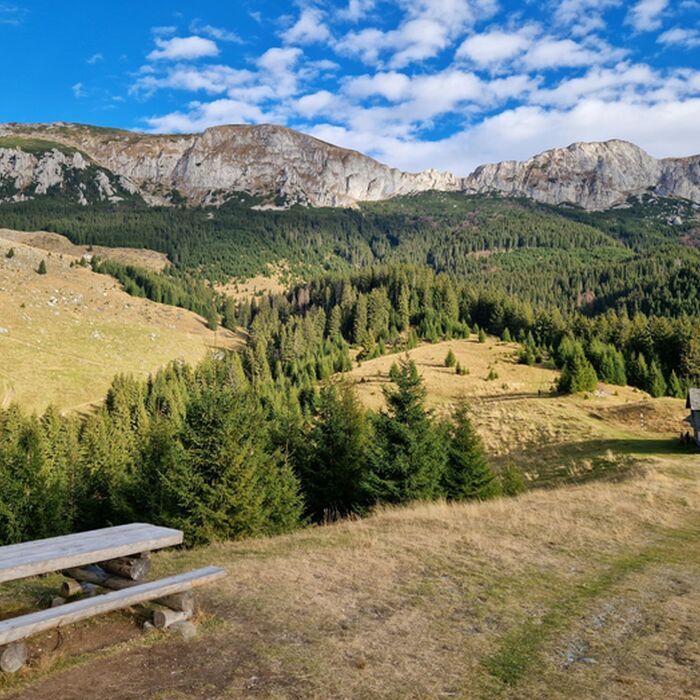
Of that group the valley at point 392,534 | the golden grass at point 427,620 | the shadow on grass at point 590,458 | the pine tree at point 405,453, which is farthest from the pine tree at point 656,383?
the golden grass at point 427,620

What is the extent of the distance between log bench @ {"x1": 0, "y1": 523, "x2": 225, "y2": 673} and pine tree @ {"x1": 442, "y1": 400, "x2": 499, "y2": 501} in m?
26.7

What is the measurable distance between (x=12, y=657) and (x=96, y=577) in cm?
290

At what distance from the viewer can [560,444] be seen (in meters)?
57.8

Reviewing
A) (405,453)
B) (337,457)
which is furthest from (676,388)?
(405,453)

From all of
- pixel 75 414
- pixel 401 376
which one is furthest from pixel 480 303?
pixel 401 376

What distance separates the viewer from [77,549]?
323 inches

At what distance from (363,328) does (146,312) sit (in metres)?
73.9

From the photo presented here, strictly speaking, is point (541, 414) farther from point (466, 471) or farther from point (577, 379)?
point (466, 471)

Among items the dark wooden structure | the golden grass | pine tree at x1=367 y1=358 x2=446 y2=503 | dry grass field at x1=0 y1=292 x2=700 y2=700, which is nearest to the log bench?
dry grass field at x1=0 y1=292 x2=700 y2=700

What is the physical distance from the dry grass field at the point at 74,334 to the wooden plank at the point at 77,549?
94.2m

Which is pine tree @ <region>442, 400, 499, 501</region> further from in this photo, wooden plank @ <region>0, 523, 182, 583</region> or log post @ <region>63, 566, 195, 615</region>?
wooden plank @ <region>0, 523, 182, 583</region>

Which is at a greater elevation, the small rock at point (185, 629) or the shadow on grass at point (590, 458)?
the small rock at point (185, 629)

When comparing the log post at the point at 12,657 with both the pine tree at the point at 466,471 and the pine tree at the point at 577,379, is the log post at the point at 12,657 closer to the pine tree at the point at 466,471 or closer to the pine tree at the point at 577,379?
the pine tree at the point at 466,471

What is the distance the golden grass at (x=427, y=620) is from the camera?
710 cm
